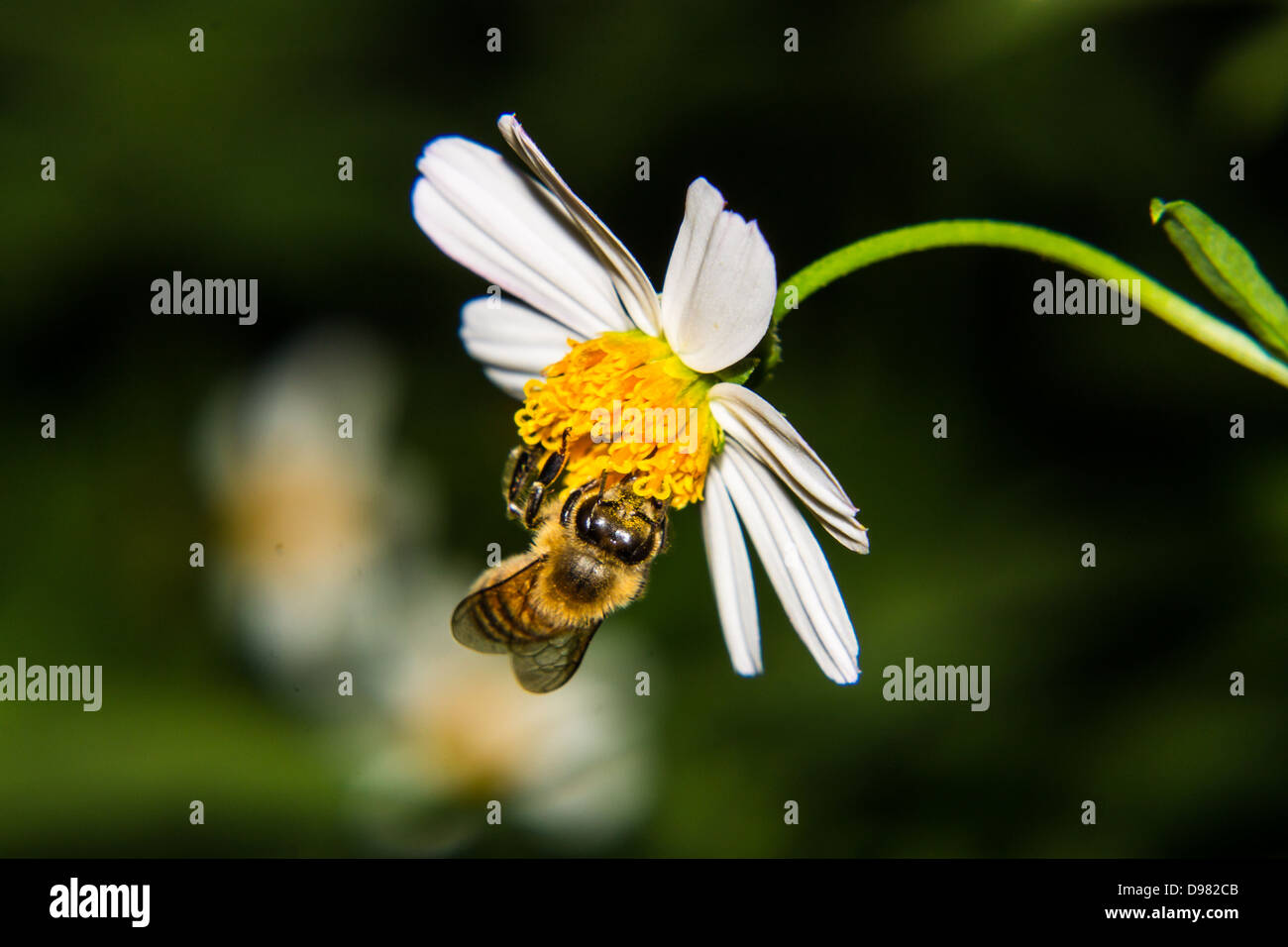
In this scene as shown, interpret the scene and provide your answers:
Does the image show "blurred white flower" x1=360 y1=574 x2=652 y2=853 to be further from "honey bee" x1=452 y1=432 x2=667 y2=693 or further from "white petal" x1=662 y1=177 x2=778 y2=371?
"white petal" x1=662 y1=177 x2=778 y2=371

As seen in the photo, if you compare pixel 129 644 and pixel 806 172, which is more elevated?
pixel 806 172

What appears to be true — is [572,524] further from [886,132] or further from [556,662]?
[886,132]

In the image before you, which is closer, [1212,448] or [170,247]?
[1212,448]

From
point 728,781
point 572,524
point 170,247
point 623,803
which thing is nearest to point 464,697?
point 623,803

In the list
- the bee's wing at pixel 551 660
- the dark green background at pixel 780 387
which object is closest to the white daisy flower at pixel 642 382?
the bee's wing at pixel 551 660

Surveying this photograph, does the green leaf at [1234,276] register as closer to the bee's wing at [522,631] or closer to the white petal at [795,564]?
the white petal at [795,564]

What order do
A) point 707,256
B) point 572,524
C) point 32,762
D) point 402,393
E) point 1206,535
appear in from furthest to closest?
point 402,393, point 32,762, point 1206,535, point 572,524, point 707,256

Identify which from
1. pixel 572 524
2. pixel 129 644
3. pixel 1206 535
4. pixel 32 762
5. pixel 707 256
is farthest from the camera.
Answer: pixel 129 644

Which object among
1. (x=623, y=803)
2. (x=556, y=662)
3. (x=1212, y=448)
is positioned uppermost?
(x=1212, y=448)

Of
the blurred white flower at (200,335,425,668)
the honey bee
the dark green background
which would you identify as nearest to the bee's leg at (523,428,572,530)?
the honey bee
